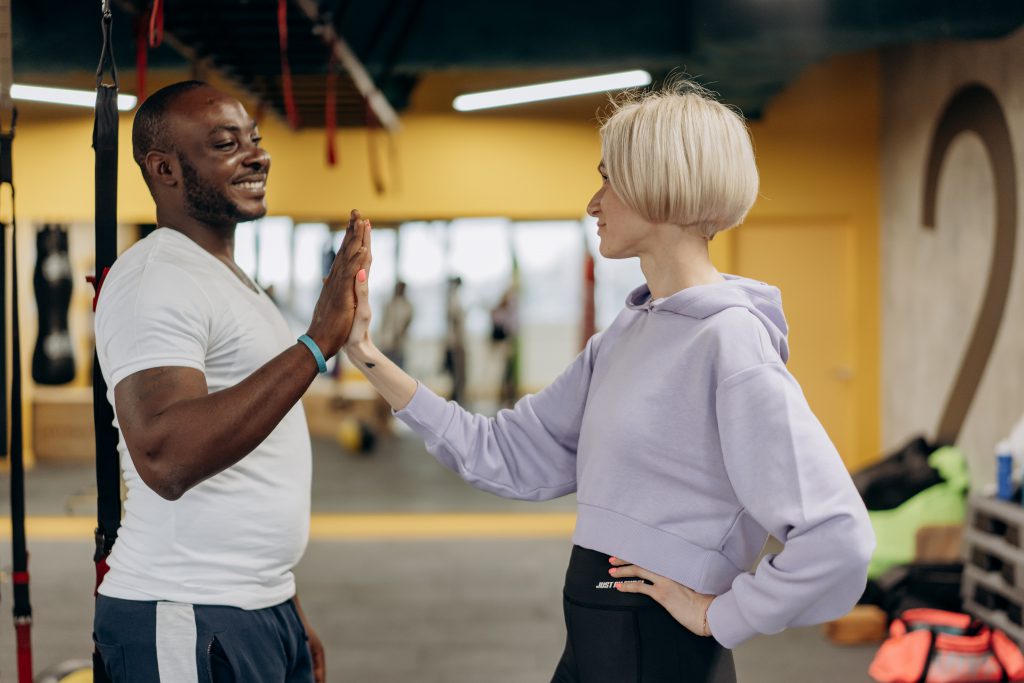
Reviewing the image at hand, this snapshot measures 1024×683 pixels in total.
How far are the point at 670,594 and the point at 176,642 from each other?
2.34 ft

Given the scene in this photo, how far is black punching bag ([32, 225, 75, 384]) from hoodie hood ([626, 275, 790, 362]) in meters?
6.90

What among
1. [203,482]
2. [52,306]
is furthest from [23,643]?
[52,306]

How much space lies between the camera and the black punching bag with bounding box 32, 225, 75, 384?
24.1 ft

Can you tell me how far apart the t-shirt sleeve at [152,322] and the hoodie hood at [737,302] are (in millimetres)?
645

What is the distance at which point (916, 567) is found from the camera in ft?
15.4

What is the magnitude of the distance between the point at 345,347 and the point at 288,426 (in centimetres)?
20

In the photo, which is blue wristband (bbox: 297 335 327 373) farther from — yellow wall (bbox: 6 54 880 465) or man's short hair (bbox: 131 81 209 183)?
yellow wall (bbox: 6 54 880 465)

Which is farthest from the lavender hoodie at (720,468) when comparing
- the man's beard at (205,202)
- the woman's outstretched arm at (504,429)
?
the man's beard at (205,202)

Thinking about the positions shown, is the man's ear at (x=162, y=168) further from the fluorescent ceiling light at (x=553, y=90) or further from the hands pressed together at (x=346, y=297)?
the fluorescent ceiling light at (x=553, y=90)

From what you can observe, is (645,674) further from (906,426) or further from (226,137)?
(906,426)

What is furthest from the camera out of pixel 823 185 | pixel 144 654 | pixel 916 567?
pixel 823 185


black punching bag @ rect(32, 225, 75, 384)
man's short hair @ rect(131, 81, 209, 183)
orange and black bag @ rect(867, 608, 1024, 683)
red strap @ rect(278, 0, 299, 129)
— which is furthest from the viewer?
black punching bag @ rect(32, 225, 75, 384)

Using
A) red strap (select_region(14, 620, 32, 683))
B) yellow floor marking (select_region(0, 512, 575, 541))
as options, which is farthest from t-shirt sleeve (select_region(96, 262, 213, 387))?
yellow floor marking (select_region(0, 512, 575, 541))

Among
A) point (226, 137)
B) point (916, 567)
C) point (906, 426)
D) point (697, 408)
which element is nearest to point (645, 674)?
point (697, 408)
